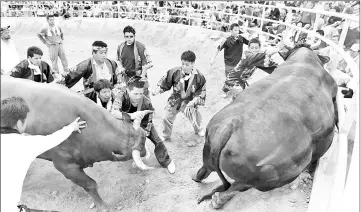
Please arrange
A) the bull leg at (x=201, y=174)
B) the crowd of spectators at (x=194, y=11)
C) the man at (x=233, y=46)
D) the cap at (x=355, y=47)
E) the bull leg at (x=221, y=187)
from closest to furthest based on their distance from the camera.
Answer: the bull leg at (x=221, y=187), the bull leg at (x=201, y=174), the cap at (x=355, y=47), the man at (x=233, y=46), the crowd of spectators at (x=194, y=11)

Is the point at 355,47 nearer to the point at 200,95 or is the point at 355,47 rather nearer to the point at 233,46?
the point at 233,46

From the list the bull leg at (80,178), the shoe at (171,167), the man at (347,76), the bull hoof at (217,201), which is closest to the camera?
the bull hoof at (217,201)

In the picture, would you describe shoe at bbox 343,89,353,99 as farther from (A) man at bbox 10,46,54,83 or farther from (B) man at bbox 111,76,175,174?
(A) man at bbox 10,46,54,83

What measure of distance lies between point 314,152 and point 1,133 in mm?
2484

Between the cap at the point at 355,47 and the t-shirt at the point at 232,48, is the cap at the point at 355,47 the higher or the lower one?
the higher one

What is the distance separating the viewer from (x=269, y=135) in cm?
246

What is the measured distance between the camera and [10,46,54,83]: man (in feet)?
13.3

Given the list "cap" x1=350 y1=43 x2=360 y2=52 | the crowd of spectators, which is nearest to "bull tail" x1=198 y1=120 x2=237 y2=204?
"cap" x1=350 y1=43 x2=360 y2=52

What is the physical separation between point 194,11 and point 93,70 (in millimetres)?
9601

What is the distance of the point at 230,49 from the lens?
19.8ft

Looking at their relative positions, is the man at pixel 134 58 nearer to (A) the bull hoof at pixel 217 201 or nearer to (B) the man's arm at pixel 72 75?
(B) the man's arm at pixel 72 75

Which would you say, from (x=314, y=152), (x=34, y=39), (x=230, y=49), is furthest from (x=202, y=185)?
(x=34, y=39)

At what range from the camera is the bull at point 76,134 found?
3080 mm

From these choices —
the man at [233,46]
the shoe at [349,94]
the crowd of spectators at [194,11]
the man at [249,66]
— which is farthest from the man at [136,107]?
the crowd of spectators at [194,11]
